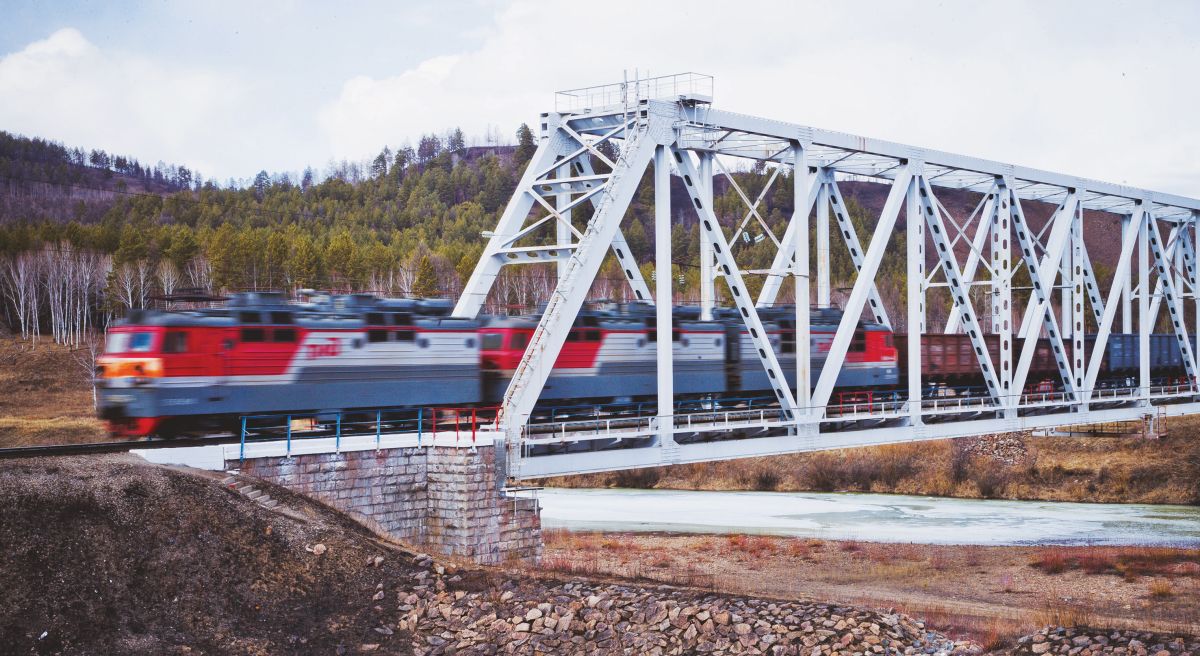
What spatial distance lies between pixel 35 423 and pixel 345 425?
36.6 meters

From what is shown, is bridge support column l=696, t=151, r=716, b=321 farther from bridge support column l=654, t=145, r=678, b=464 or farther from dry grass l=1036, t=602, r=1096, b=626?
dry grass l=1036, t=602, r=1096, b=626

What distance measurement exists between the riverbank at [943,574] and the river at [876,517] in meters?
3.16

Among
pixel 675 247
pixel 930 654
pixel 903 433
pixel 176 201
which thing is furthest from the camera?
pixel 675 247

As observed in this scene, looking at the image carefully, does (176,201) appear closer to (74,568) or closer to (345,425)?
(345,425)

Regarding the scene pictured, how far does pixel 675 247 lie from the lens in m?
146

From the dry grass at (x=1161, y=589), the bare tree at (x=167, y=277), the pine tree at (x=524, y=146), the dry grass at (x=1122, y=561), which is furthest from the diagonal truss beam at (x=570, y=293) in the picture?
the pine tree at (x=524, y=146)

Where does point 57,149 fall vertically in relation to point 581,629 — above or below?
above

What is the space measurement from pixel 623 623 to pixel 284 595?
22.8 ft

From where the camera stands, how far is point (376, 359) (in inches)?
1237

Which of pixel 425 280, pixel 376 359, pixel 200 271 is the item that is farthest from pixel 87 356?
pixel 376 359

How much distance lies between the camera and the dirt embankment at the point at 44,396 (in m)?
55.4

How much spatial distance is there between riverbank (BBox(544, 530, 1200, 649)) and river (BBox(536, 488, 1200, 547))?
3.16 meters

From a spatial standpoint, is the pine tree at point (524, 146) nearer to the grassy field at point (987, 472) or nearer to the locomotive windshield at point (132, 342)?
the grassy field at point (987, 472)

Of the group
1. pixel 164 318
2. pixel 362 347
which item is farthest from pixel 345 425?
pixel 164 318
